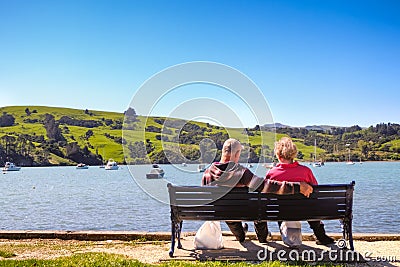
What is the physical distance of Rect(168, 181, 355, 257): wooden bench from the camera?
6719mm

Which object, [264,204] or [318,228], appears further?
[318,228]

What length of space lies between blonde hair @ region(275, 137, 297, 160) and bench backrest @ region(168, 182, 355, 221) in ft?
2.03

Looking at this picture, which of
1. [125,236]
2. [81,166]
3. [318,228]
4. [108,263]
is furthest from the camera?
[81,166]

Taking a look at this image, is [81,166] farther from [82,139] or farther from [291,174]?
[291,174]

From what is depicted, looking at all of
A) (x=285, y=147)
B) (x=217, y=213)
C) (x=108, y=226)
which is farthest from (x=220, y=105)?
(x=108, y=226)

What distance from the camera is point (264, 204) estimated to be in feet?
22.2

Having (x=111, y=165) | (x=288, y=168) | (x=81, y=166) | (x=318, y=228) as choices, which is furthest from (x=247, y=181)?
(x=81, y=166)

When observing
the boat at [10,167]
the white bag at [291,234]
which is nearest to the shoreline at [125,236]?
the white bag at [291,234]

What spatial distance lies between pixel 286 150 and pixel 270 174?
43cm

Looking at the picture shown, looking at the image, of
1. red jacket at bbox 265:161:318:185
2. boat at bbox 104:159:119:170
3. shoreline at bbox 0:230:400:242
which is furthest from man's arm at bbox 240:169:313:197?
boat at bbox 104:159:119:170

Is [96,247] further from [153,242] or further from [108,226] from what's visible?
[108,226]

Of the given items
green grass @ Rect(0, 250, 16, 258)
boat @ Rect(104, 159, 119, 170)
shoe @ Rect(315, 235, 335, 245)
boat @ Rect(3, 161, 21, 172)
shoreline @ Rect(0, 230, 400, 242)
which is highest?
shoe @ Rect(315, 235, 335, 245)

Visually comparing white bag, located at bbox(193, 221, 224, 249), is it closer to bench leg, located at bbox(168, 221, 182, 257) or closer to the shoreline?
bench leg, located at bbox(168, 221, 182, 257)

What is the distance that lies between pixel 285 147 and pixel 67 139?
12460 centimetres
